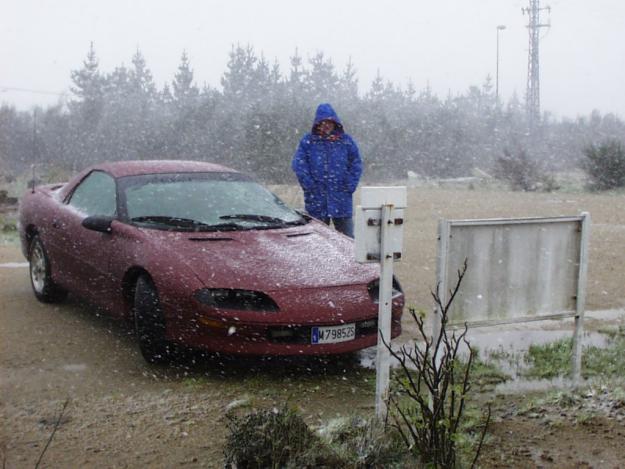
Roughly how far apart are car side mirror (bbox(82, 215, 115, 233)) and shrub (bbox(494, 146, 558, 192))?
2037cm

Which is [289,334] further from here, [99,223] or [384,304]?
[99,223]

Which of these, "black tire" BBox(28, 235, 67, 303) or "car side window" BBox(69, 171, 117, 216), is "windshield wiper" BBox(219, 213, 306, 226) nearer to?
"car side window" BBox(69, 171, 117, 216)

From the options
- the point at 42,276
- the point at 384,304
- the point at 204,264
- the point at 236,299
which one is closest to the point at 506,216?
the point at 42,276

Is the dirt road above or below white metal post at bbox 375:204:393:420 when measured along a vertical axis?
below

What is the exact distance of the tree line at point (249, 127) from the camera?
1223 inches

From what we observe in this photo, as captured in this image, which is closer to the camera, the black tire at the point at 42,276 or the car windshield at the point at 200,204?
the car windshield at the point at 200,204

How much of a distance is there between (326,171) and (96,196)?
238 centimetres

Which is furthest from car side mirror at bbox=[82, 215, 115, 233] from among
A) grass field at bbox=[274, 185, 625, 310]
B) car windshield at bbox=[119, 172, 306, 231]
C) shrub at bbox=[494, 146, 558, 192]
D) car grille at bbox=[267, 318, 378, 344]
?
shrub at bbox=[494, 146, 558, 192]

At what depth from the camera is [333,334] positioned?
16.3 ft

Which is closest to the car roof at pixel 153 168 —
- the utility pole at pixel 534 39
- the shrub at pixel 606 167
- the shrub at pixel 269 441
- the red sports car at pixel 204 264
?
the red sports car at pixel 204 264

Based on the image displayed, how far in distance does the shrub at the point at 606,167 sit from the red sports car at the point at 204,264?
19.7 m

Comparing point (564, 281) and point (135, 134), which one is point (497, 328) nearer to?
point (564, 281)

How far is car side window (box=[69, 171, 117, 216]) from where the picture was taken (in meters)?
6.30

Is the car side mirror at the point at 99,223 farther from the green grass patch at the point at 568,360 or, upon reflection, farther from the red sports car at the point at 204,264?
the green grass patch at the point at 568,360
